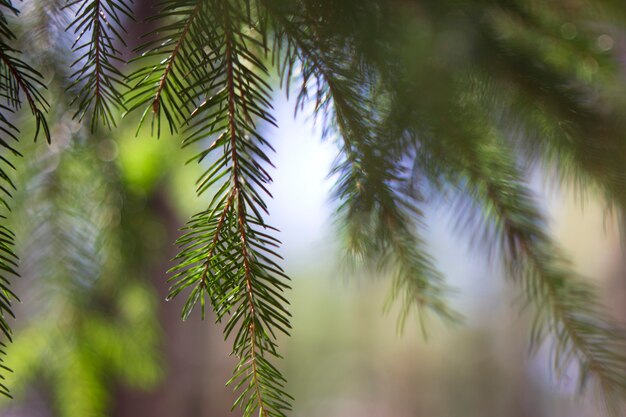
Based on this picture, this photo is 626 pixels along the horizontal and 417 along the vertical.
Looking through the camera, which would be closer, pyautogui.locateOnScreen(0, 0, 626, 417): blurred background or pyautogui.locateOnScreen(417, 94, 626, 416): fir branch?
pyautogui.locateOnScreen(417, 94, 626, 416): fir branch

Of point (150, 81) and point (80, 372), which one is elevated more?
point (150, 81)

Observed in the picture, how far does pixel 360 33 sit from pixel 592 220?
148 centimetres

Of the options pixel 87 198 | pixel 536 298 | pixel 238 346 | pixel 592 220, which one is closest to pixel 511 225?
pixel 536 298

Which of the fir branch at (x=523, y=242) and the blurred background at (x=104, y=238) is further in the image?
the blurred background at (x=104, y=238)

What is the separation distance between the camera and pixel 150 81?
0.83 feet

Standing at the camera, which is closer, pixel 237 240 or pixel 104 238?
pixel 237 240

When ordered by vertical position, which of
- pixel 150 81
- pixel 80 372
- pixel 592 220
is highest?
pixel 592 220

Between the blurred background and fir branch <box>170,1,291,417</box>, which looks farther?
the blurred background

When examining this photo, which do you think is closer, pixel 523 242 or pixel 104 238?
pixel 523 242

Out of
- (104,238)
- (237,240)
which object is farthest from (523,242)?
(104,238)

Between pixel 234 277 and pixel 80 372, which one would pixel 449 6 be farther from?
pixel 80 372

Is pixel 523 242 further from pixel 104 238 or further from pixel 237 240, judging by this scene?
pixel 104 238

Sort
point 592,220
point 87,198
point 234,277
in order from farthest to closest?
point 592,220 < point 87,198 < point 234,277

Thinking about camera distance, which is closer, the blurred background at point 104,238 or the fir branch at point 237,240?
the fir branch at point 237,240
